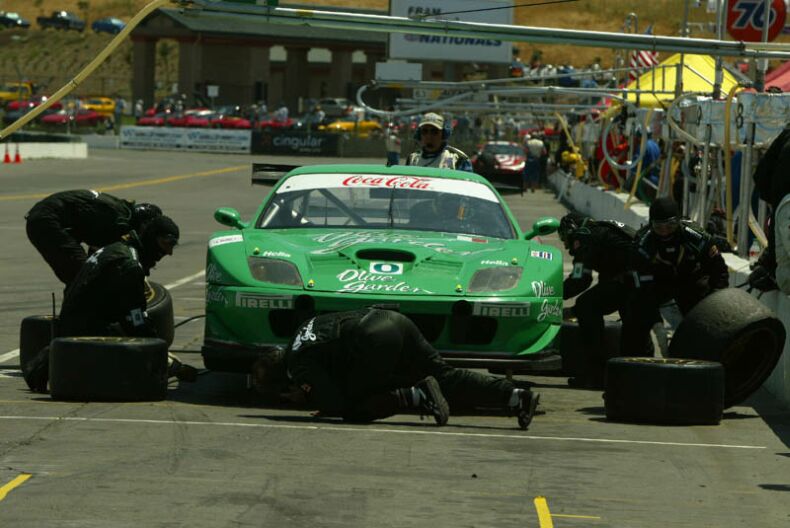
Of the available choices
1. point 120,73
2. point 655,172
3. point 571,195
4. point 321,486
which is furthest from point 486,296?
point 120,73

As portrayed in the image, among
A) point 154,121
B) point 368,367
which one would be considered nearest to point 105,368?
point 368,367

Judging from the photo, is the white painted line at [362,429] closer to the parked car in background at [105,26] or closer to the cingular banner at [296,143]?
the cingular banner at [296,143]

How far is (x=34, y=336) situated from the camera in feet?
33.9

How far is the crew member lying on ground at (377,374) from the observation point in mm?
8602

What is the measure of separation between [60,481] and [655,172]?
20.4 m

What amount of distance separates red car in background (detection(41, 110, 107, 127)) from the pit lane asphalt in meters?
68.7

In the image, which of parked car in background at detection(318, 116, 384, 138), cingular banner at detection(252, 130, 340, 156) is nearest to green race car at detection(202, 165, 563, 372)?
cingular banner at detection(252, 130, 340, 156)

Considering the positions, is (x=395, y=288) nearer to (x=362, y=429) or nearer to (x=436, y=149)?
(x=362, y=429)

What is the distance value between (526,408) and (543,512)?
220 cm

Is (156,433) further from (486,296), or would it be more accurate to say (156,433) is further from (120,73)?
(120,73)

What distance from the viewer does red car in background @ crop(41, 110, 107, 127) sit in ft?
256

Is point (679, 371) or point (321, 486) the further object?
point (679, 371)

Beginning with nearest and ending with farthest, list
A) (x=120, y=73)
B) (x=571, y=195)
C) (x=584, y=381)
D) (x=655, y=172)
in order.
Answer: (x=584, y=381) → (x=655, y=172) → (x=571, y=195) → (x=120, y=73)

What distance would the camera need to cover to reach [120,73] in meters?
131
